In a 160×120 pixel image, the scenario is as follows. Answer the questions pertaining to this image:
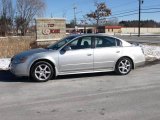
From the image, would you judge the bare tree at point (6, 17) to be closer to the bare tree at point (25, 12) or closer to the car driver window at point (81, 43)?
the bare tree at point (25, 12)

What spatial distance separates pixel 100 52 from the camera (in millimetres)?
10898

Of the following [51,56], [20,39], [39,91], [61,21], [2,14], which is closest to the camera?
[39,91]

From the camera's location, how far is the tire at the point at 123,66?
11.2 metres

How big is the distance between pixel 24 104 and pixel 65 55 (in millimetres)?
3282

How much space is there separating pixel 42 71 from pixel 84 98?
107 inches

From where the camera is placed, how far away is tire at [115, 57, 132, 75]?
36.8ft

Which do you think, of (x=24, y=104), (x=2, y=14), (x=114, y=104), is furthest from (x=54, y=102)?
(x=2, y=14)

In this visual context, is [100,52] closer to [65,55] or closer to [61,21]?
[65,55]

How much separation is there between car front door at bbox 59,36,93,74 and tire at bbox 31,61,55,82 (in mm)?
353

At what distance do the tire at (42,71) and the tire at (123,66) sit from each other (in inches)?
85.7

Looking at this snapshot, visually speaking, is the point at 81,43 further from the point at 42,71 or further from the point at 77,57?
the point at 42,71

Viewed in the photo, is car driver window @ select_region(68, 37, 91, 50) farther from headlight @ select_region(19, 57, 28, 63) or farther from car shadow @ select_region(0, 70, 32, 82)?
car shadow @ select_region(0, 70, 32, 82)

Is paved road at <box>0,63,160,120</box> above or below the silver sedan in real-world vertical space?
below

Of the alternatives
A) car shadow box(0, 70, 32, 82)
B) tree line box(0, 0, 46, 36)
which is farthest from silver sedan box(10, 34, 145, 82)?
tree line box(0, 0, 46, 36)
